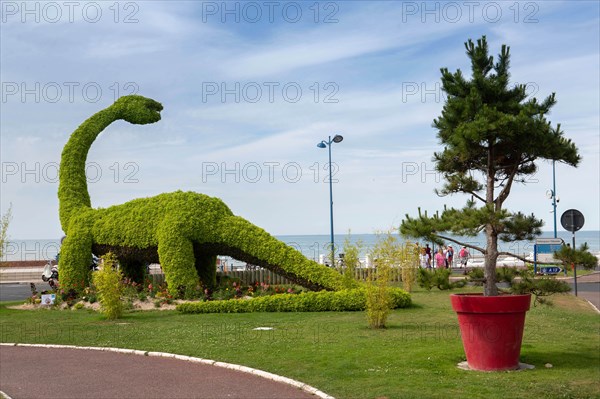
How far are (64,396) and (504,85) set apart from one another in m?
7.27

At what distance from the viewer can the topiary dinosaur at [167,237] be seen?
62.4 feet

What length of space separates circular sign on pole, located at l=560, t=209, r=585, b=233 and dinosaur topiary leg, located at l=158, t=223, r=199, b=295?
38.6 ft

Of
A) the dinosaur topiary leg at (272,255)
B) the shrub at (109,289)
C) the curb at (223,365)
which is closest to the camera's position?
the curb at (223,365)

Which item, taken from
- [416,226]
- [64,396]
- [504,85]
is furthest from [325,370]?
[504,85]

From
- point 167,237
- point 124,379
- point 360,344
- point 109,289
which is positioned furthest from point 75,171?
point 124,379

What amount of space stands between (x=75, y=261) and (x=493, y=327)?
1496 centimetres

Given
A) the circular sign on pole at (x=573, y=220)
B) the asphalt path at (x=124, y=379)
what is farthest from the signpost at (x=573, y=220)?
the asphalt path at (x=124, y=379)

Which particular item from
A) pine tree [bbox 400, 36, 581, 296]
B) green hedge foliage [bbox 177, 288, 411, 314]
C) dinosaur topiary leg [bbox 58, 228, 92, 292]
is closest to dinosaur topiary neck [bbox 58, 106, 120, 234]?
dinosaur topiary leg [bbox 58, 228, 92, 292]

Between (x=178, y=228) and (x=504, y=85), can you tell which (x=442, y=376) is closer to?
(x=504, y=85)

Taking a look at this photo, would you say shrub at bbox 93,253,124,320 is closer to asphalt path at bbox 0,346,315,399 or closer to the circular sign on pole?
asphalt path at bbox 0,346,315,399

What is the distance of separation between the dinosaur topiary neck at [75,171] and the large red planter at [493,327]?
52.1 ft

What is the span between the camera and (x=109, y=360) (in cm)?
1073

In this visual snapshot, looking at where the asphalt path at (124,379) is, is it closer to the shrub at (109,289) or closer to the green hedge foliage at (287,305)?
the shrub at (109,289)

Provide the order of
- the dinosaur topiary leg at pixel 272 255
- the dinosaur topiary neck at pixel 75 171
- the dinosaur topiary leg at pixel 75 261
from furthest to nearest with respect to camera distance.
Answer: the dinosaur topiary neck at pixel 75 171
the dinosaur topiary leg at pixel 75 261
the dinosaur topiary leg at pixel 272 255
